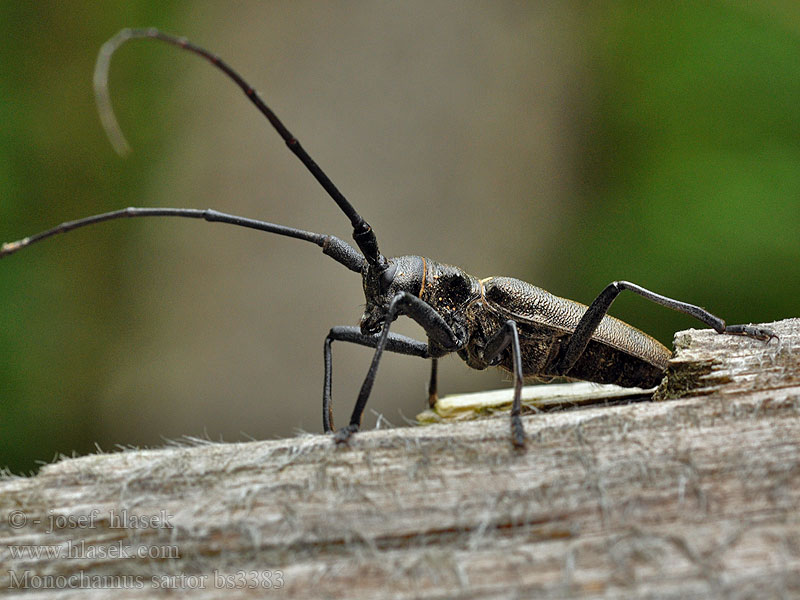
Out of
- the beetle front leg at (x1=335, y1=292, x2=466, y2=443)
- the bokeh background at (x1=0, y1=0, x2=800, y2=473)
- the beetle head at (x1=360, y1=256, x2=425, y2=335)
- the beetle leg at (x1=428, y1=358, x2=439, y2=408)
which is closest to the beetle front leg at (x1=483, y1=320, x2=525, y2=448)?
the beetle front leg at (x1=335, y1=292, x2=466, y2=443)

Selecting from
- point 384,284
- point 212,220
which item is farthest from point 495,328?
point 212,220

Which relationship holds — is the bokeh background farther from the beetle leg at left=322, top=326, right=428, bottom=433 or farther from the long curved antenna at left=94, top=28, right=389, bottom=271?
the long curved antenna at left=94, top=28, right=389, bottom=271

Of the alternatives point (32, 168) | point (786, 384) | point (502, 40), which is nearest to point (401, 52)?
point (502, 40)

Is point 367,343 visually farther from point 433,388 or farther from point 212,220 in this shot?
point 212,220

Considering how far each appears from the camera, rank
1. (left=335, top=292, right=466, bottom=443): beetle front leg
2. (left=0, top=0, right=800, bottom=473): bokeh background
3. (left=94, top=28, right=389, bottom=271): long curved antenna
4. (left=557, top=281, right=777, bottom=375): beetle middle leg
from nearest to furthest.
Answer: (left=94, top=28, right=389, bottom=271): long curved antenna → (left=335, top=292, right=466, bottom=443): beetle front leg → (left=557, top=281, right=777, bottom=375): beetle middle leg → (left=0, top=0, right=800, bottom=473): bokeh background

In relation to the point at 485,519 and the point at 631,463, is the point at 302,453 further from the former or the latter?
the point at 631,463

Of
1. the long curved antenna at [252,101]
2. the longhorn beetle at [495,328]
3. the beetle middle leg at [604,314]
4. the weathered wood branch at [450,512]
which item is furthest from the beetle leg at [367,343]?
the weathered wood branch at [450,512]
